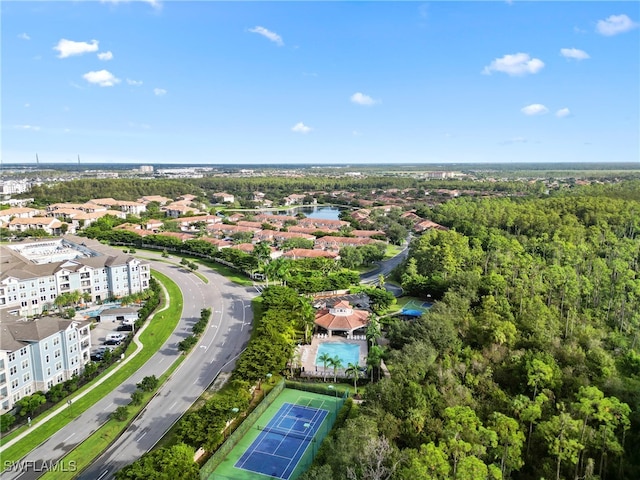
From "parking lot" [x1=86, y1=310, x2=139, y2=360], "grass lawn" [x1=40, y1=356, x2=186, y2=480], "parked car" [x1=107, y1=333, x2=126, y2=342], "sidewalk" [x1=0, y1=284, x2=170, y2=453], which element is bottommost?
"grass lawn" [x1=40, y1=356, x2=186, y2=480]

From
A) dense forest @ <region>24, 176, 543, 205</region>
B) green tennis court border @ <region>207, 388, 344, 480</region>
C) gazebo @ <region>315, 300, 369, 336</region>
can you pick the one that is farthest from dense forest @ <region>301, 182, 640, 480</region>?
dense forest @ <region>24, 176, 543, 205</region>

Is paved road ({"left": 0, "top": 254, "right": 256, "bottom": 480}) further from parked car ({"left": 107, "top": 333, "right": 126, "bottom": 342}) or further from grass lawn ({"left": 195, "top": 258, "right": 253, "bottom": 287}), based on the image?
grass lawn ({"left": 195, "top": 258, "right": 253, "bottom": 287})

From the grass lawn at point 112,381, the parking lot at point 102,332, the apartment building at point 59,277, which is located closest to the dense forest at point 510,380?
the grass lawn at point 112,381

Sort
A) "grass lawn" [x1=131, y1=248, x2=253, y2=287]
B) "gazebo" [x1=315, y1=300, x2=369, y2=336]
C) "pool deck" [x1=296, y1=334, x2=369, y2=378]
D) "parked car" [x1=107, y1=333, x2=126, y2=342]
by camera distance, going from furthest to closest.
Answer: "grass lawn" [x1=131, y1=248, x2=253, y2=287], "gazebo" [x1=315, y1=300, x2=369, y2=336], "parked car" [x1=107, y1=333, x2=126, y2=342], "pool deck" [x1=296, y1=334, x2=369, y2=378]

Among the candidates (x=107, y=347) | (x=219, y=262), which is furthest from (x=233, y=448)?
(x=219, y=262)

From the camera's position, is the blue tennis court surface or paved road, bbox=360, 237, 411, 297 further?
paved road, bbox=360, 237, 411, 297

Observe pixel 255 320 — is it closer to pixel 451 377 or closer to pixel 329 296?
pixel 329 296
